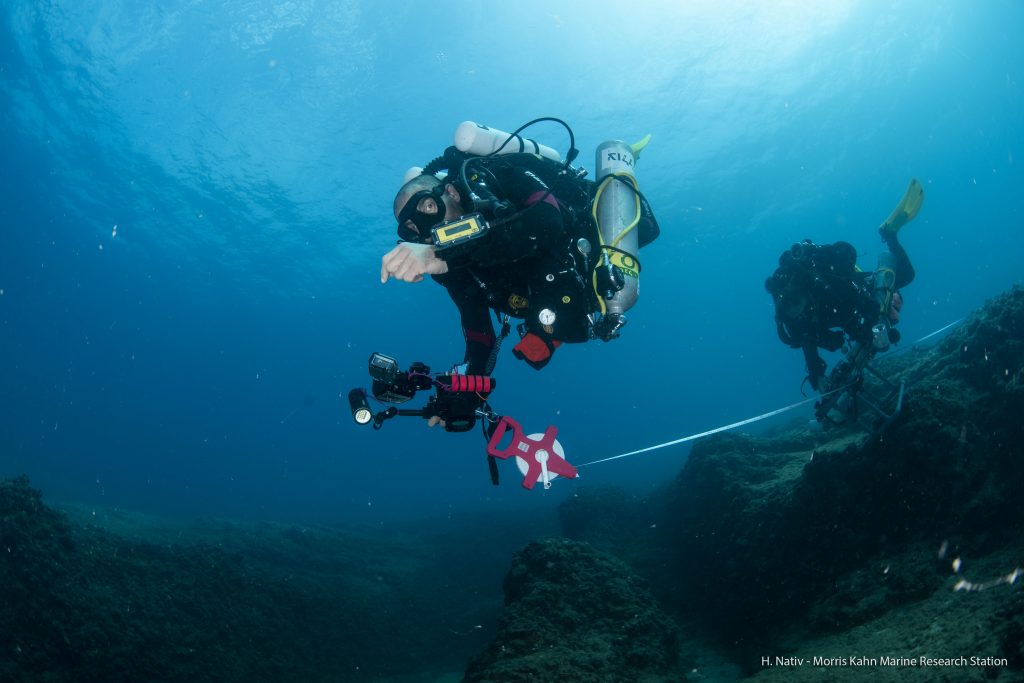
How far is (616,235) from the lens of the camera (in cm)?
391

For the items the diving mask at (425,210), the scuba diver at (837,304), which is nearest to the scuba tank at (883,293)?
the scuba diver at (837,304)

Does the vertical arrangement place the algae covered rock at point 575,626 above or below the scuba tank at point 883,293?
below

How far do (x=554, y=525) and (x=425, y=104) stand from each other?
1878 cm

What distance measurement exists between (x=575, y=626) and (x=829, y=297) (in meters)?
6.06

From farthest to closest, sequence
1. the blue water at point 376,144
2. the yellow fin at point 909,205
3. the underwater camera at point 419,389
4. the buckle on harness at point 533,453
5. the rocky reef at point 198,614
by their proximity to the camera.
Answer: the blue water at point 376,144, the yellow fin at point 909,205, the rocky reef at point 198,614, the buckle on harness at point 533,453, the underwater camera at point 419,389

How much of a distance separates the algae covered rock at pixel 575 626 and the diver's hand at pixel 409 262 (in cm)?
312

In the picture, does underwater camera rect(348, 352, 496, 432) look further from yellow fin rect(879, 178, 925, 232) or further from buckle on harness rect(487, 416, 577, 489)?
yellow fin rect(879, 178, 925, 232)

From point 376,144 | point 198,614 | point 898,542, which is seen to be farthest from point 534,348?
point 376,144

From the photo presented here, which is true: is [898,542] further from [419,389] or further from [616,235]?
[419,389]

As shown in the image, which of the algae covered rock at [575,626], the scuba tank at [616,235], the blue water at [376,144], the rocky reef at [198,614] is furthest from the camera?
the blue water at [376,144]

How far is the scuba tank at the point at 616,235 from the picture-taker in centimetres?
361

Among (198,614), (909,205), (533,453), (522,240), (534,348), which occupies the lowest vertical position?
(198,614)

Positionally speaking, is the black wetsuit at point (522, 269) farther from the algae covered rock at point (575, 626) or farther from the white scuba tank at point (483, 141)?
the algae covered rock at point (575, 626)

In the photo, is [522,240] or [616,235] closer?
[522,240]
